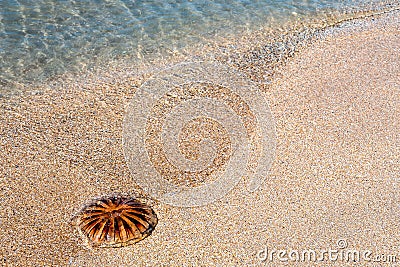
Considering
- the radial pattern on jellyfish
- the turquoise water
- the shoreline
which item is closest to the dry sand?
the radial pattern on jellyfish

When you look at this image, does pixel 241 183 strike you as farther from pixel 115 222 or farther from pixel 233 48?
pixel 233 48

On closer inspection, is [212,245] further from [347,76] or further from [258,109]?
[347,76]

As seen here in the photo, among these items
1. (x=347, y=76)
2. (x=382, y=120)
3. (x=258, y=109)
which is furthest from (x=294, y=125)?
(x=347, y=76)

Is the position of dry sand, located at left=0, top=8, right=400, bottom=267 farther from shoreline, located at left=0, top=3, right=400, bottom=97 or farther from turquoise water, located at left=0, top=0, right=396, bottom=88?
turquoise water, located at left=0, top=0, right=396, bottom=88

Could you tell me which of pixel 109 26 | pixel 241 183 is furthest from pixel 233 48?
pixel 241 183

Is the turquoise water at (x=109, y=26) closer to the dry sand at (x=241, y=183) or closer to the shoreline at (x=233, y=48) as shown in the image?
the shoreline at (x=233, y=48)

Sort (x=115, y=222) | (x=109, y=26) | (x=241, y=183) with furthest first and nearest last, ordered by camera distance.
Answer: (x=109, y=26), (x=241, y=183), (x=115, y=222)

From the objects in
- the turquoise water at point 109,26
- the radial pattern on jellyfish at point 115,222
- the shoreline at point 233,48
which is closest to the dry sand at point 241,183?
the radial pattern on jellyfish at point 115,222

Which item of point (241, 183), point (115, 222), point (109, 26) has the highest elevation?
point (109, 26)
